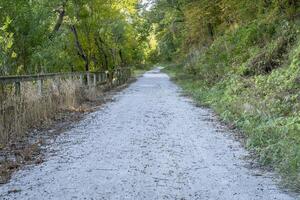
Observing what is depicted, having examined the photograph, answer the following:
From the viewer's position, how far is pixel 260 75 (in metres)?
12.9

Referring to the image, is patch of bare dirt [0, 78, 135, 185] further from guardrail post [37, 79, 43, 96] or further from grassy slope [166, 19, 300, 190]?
grassy slope [166, 19, 300, 190]

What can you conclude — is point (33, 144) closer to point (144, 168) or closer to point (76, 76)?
point (144, 168)

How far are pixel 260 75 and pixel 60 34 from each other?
7104 millimetres

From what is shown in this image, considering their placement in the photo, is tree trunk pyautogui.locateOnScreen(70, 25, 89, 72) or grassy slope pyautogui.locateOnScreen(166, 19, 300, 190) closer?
grassy slope pyautogui.locateOnScreen(166, 19, 300, 190)

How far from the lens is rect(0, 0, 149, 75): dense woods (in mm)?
11383

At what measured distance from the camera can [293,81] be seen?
33.1 ft

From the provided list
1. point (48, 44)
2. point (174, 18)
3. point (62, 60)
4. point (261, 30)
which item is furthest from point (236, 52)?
point (174, 18)

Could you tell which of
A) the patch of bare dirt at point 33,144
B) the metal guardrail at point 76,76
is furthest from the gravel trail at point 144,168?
the metal guardrail at point 76,76

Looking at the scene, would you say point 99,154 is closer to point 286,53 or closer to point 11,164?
point 11,164

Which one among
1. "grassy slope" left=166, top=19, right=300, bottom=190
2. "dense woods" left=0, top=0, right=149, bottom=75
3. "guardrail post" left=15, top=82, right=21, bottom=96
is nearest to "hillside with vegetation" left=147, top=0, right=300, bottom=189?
"grassy slope" left=166, top=19, right=300, bottom=190

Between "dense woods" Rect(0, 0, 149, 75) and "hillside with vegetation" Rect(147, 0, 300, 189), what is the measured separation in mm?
5185

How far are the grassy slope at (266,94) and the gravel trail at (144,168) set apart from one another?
42 centimetres

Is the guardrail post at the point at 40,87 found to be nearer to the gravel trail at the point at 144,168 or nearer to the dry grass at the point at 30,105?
the dry grass at the point at 30,105

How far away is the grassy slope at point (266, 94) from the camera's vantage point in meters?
6.69
